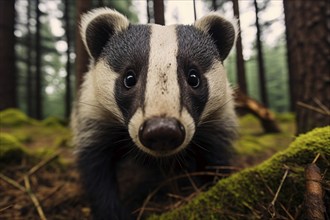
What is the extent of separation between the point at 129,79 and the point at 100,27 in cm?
66

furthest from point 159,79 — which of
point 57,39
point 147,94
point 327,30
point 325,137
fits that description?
point 57,39

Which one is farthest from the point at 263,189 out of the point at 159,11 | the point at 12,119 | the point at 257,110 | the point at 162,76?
the point at 12,119

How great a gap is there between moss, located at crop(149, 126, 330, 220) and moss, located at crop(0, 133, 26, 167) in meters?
2.28

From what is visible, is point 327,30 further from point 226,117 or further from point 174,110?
point 174,110

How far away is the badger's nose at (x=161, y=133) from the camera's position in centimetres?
166

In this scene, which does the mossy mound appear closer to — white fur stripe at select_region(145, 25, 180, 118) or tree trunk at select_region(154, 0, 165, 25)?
tree trunk at select_region(154, 0, 165, 25)

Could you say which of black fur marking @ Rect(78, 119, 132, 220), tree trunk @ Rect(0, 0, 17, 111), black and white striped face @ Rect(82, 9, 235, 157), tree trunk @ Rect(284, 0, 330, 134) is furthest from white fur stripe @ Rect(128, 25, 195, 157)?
tree trunk @ Rect(0, 0, 17, 111)

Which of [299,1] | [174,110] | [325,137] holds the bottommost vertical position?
[325,137]

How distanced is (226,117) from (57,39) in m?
11.3

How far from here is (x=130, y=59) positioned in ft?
7.47

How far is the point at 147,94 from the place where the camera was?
192 cm

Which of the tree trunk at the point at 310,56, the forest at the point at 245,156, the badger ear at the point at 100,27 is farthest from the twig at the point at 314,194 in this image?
the tree trunk at the point at 310,56

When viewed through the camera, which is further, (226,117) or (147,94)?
(226,117)

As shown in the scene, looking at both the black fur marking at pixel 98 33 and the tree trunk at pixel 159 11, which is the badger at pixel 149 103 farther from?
the tree trunk at pixel 159 11
